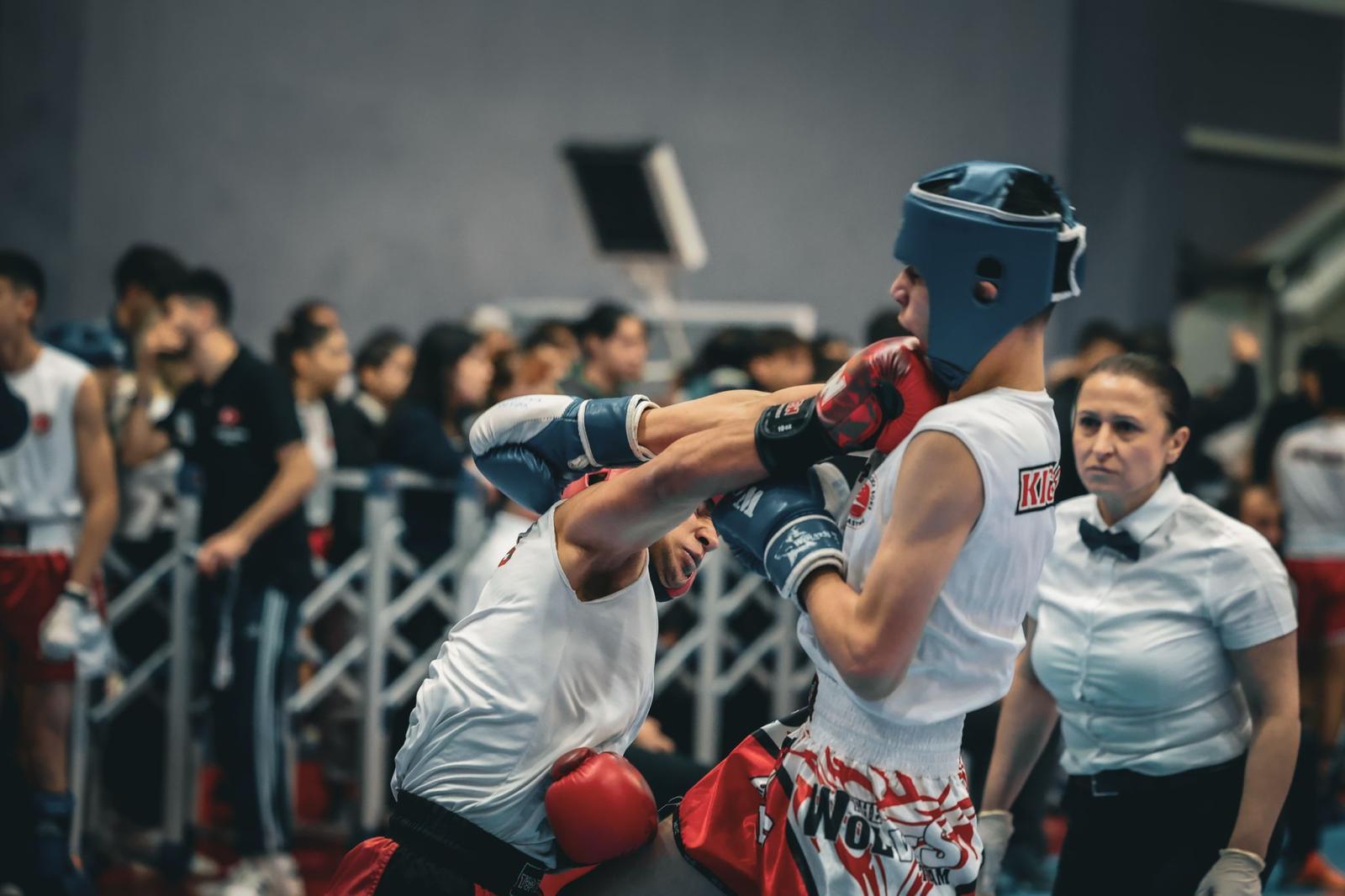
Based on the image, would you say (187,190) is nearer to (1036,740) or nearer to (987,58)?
(987,58)

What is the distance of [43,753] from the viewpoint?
4488 millimetres

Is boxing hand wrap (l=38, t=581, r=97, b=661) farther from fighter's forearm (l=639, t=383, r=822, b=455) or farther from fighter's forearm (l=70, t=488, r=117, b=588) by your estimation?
fighter's forearm (l=639, t=383, r=822, b=455)

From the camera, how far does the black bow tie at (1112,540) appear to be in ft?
9.73

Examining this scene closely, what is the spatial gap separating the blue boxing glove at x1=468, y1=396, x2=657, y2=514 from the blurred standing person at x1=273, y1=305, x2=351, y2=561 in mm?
3346

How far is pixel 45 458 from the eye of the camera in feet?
15.2

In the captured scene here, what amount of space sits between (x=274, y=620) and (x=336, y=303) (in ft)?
17.1

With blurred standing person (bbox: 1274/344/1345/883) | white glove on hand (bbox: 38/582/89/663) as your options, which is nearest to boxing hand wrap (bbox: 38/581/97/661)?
white glove on hand (bbox: 38/582/89/663)

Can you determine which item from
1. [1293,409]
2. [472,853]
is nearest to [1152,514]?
[472,853]

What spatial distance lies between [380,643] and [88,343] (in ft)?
A: 5.11

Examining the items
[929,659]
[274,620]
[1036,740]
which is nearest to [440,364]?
[274,620]

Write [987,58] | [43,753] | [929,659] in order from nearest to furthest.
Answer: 1. [929,659]
2. [43,753]
3. [987,58]

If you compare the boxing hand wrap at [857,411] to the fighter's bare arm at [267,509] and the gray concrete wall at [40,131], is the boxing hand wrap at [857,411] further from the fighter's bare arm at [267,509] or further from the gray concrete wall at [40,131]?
the gray concrete wall at [40,131]

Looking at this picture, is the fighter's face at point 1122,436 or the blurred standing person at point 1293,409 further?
the blurred standing person at point 1293,409

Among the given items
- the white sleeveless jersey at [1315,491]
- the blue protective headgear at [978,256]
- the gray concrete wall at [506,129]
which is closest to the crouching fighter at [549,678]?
the blue protective headgear at [978,256]
